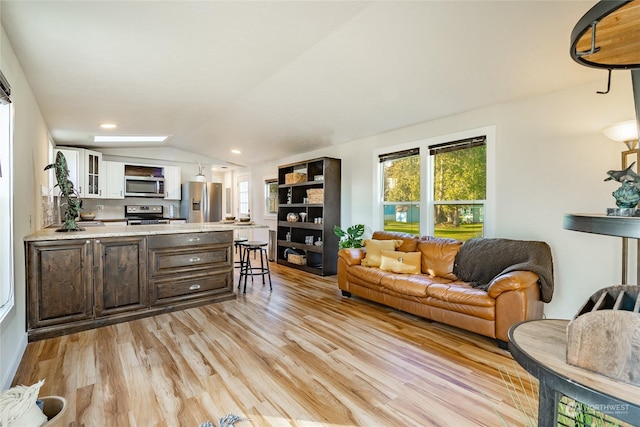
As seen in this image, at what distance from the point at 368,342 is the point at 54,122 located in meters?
5.11

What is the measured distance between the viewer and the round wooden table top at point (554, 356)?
2.30 feet

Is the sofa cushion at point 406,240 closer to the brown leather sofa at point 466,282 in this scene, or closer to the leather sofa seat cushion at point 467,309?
the brown leather sofa at point 466,282

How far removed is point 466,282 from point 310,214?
3243 millimetres

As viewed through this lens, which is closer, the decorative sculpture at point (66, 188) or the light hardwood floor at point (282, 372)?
the light hardwood floor at point (282, 372)

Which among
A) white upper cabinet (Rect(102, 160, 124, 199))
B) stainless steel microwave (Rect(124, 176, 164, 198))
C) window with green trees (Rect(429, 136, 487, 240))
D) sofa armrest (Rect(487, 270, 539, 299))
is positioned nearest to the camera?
sofa armrest (Rect(487, 270, 539, 299))

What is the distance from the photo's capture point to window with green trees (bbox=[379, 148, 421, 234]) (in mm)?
4441

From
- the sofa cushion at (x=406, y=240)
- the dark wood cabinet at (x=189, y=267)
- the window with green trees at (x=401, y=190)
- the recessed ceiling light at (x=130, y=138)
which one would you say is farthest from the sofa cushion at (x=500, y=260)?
the recessed ceiling light at (x=130, y=138)

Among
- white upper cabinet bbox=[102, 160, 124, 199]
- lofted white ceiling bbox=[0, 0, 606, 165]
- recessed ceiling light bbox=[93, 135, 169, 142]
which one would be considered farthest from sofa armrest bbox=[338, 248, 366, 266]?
white upper cabinet bbox=[102, 160, 124, 199]

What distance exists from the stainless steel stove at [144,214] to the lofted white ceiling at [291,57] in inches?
97.5

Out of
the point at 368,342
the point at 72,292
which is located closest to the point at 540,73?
the point at 368,342

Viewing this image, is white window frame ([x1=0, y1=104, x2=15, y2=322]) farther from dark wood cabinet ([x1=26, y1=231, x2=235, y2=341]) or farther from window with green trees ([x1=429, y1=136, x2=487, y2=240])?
window with green trees ([x1=429, y1=136, x2=487, y2=240])

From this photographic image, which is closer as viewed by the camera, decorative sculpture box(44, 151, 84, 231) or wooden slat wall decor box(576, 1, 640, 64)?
→ wooden slat wall decor box(576, 1, 640, 64)

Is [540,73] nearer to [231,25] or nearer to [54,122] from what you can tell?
[231,25]

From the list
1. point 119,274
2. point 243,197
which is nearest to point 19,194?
point 119,274
